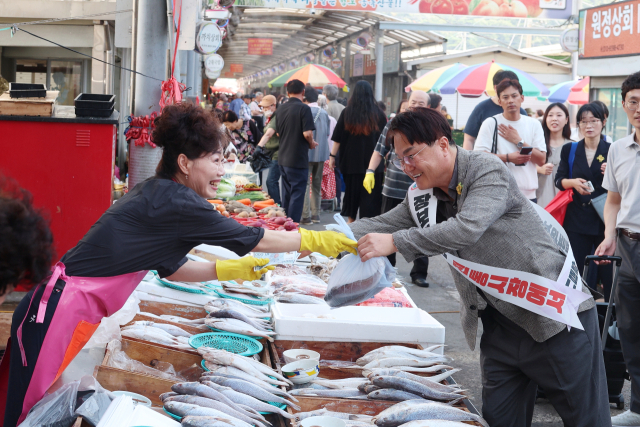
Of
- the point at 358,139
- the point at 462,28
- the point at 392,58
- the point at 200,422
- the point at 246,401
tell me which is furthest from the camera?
the point at 392,58

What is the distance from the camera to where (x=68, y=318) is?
2.70 meters

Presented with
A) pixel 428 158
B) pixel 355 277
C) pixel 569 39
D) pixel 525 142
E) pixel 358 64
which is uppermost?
pixel 358 64

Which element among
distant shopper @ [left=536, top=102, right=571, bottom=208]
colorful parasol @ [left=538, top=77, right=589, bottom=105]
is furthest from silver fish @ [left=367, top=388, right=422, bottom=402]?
colorful parasol @ [left=538, top=77, right=589, bottom=105]

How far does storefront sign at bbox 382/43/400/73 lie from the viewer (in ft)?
86.1

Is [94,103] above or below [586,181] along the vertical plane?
above

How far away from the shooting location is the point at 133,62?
643 centimetres

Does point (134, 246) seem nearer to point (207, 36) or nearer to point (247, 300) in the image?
point (247, 300)

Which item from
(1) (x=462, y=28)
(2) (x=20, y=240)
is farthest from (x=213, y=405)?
(1) (x=462, y=28)

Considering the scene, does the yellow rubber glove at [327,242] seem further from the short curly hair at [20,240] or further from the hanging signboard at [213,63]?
the hanging signboard at [213,63]

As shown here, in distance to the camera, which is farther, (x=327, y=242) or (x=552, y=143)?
(x=552, y=143)

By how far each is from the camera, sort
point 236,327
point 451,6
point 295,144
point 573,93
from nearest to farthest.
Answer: point 236,327 < point 295,144 < point 573,93 < point 451,6

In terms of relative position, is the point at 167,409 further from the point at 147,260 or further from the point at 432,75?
the point at 432,75

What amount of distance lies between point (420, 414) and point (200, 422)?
98cm

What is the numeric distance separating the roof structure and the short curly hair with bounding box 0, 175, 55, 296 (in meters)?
19.8
